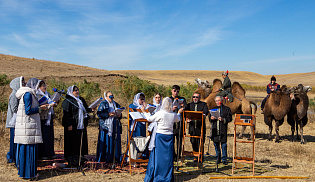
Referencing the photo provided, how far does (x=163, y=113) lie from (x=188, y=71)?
9060cm

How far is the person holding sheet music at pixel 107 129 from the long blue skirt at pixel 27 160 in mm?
1685

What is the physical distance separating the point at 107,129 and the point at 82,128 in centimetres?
66

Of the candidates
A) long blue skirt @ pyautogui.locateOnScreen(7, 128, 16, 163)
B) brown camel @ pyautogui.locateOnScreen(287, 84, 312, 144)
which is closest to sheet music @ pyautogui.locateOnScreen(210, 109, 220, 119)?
long blue skirt @ pyautogui.locateOnScreen(7, 128, 16, 163)

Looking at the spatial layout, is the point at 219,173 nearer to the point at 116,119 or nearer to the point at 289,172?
the point at 289,172

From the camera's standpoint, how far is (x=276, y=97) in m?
11.6

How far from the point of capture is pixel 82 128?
6875mm

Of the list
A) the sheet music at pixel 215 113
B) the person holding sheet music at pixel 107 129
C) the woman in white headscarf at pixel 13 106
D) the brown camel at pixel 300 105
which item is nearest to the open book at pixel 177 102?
the sheet music at pixel 215 113

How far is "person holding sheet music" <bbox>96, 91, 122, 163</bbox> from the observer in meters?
7.29

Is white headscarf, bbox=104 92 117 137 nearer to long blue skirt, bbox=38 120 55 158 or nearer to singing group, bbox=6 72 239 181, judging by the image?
singing group, bbox=6 72 239 181

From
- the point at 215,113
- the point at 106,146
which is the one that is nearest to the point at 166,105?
the point at 215,113

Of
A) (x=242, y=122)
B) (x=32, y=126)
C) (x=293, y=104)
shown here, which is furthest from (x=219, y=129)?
(x=293, y=104)

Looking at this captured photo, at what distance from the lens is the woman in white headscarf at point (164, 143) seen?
583 centimetres

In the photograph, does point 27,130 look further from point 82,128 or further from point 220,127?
point 220,127

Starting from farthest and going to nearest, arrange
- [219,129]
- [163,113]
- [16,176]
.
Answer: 1. [219,129]
2. [16,176]
3. [163,113]
